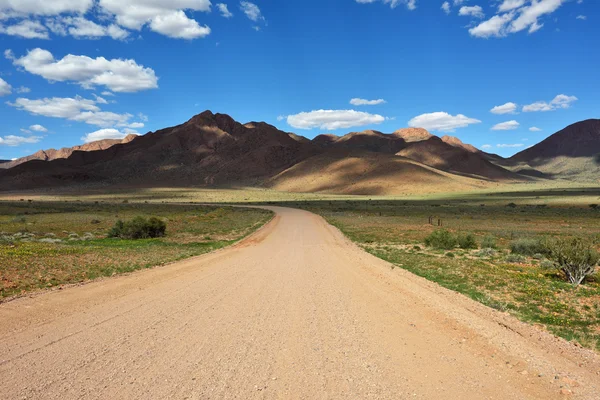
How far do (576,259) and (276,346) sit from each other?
11.8 meters

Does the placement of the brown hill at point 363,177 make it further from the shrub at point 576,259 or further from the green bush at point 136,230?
the shrub at point 576,259

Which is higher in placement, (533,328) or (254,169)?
(254,169)

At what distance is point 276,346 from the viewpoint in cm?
710

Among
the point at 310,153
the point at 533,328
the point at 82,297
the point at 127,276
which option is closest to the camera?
the point at 533,328

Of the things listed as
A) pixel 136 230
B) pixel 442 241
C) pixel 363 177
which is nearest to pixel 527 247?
pixel 442 241

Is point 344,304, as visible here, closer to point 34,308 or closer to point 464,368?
point 464,368

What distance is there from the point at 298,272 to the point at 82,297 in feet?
21.6

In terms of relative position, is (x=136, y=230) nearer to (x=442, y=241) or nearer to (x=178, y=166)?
(x=442, y=241)

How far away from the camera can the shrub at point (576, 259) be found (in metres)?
13.8

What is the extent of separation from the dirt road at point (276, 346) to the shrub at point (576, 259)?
540 cm

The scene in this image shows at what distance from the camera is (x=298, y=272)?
1435 cm

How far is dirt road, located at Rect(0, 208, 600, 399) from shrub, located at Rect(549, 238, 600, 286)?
540 centimetres

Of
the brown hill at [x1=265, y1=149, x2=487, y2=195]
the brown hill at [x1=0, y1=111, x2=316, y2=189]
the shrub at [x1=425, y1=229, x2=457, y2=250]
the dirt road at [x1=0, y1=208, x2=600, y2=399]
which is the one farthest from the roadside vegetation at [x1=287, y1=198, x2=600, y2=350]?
the brown hill at [x1=0, y1=111, x2=316, y2=189]

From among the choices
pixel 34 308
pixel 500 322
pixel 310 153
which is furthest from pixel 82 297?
pixel 310 153
